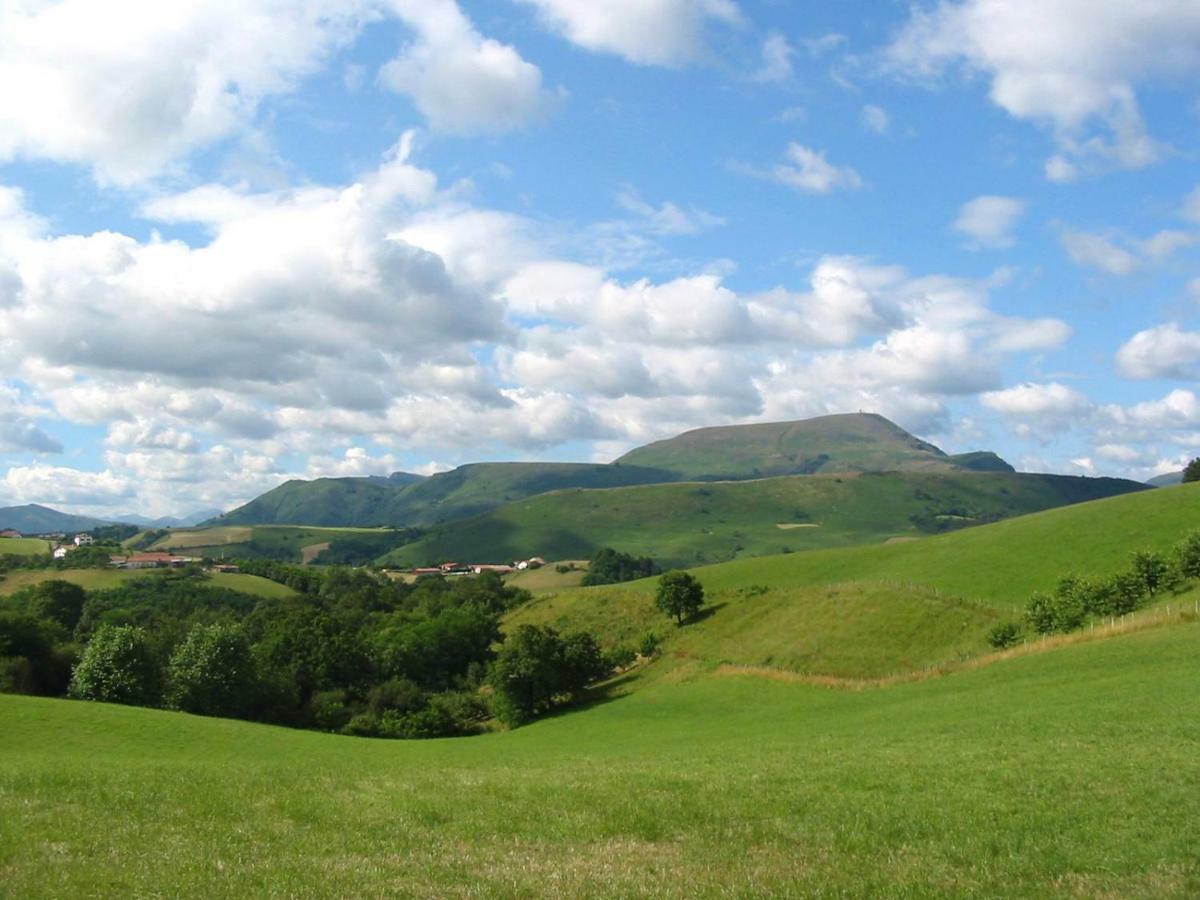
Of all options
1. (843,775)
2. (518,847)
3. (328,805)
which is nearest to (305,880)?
(518,847)

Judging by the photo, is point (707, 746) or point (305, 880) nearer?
point (305, 880)

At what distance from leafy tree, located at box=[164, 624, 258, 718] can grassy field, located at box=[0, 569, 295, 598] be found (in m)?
115

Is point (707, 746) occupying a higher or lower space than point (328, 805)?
lower

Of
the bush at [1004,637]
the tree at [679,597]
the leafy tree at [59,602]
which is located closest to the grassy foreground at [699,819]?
the bush at [1004,637]

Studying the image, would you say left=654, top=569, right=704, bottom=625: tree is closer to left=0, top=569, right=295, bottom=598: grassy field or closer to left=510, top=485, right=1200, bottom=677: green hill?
left=510, top=485, right=1200, bottom=677: green hill

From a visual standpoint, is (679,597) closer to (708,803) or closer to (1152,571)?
(1152,571)

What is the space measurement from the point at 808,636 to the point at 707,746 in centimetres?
4502

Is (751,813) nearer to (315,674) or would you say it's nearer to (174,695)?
(174,695)

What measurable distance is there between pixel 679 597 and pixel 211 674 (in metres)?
52.0

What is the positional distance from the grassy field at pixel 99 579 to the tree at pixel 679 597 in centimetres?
11996

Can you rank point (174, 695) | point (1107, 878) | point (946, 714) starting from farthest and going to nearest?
Answer: 1. point (174, 695)
2. point (946, 714)
3. point (1107, 878)

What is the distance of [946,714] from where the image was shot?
33.8m

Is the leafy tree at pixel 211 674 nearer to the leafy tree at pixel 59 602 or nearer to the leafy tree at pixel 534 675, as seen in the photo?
the leafy tree at pixel 534 675

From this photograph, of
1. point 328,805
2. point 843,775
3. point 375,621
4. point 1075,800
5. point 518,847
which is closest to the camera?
point 518,847
